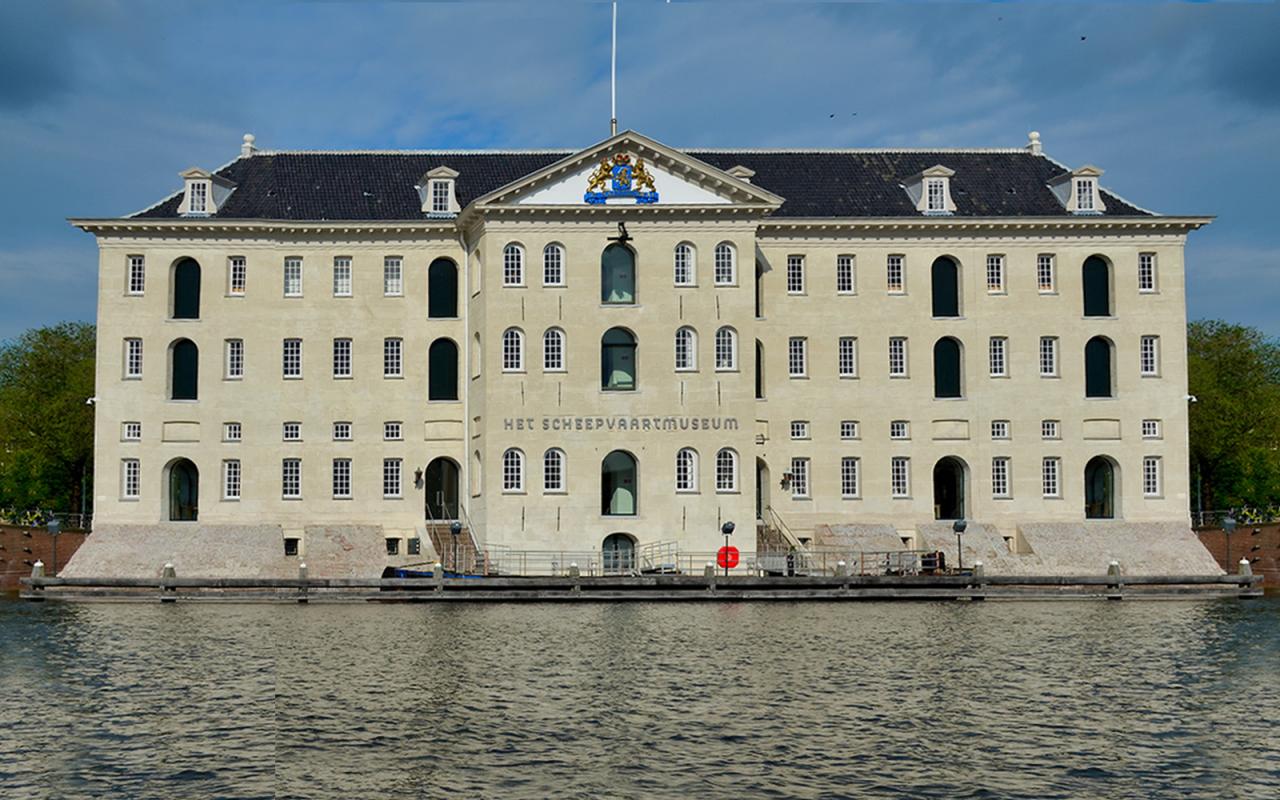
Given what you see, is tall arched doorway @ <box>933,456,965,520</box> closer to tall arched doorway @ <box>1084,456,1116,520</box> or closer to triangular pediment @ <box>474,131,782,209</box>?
tall arched doorway @ <box>1084,456,1116,520</box>

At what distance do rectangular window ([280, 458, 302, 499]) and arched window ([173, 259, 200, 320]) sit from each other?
697cm

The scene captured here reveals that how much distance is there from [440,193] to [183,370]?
12626 mm

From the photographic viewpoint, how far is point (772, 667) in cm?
3441

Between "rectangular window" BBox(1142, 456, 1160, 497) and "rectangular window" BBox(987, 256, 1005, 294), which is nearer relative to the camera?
"rectangular window" BBox(1142, 456, 1160, 497)

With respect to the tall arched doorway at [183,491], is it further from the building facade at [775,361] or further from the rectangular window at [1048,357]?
the rectangular window at [1048,357]

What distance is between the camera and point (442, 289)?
67.9m

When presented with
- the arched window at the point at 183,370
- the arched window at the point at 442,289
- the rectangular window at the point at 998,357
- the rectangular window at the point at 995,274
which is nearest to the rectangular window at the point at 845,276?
the rectangular window at the point at 995,274

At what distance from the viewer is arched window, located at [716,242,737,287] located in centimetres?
6372

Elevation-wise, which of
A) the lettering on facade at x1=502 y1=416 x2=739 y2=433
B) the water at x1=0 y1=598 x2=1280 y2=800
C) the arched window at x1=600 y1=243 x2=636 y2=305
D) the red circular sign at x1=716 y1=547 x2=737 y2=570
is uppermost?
the arched window at x1=600 y1=243 x2=636 y2=305

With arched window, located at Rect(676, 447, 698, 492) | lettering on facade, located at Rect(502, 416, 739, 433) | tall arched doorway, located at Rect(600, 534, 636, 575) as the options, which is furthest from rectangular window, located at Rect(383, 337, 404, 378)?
arched window, located at Rect(676, 447, 698, 492)

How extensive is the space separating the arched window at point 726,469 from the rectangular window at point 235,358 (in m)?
19.8

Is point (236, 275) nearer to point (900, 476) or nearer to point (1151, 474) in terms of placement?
point (900, 476)

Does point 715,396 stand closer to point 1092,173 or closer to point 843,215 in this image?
point 843,215

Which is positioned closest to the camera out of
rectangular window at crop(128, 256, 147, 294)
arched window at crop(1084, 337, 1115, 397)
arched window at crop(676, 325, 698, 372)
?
arched window at crop(676, 325, 698, 372)
